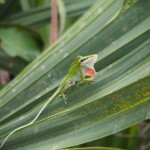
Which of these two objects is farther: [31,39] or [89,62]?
[31,39]

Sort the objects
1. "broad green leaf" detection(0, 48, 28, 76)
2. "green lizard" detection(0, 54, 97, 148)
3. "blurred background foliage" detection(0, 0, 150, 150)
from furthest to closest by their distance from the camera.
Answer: "broad green leaf" detection(0, 48, 28, 76) < "blurred background foliage" detection(0, 0, 150, 150) < "green lizard" detection(0, 54, 97, 148)

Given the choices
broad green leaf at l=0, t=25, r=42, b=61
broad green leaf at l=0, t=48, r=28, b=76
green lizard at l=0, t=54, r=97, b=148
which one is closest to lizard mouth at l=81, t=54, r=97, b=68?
green lizard at l=0, t=54, r=97, b=148

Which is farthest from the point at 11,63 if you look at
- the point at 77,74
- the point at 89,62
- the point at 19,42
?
the point at 89,62

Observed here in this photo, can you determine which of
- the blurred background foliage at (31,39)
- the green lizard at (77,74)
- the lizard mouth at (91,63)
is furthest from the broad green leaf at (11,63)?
the lizard mouth at (91,63)

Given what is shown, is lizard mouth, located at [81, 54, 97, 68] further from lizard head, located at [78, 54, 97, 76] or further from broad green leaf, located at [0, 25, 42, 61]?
broad green leaf, located at [0, 25, 42, 61]

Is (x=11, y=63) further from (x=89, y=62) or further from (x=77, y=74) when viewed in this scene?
(x=89, y=62)

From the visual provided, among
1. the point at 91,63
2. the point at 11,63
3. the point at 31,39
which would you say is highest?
the point at 31,39

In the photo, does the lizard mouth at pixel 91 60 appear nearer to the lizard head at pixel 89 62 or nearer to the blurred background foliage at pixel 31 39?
the lizard head at pixel 89 62

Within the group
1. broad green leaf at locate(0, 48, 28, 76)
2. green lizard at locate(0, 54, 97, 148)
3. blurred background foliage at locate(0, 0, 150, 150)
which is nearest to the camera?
green lizard at locate(0, 54, 97, 148)
